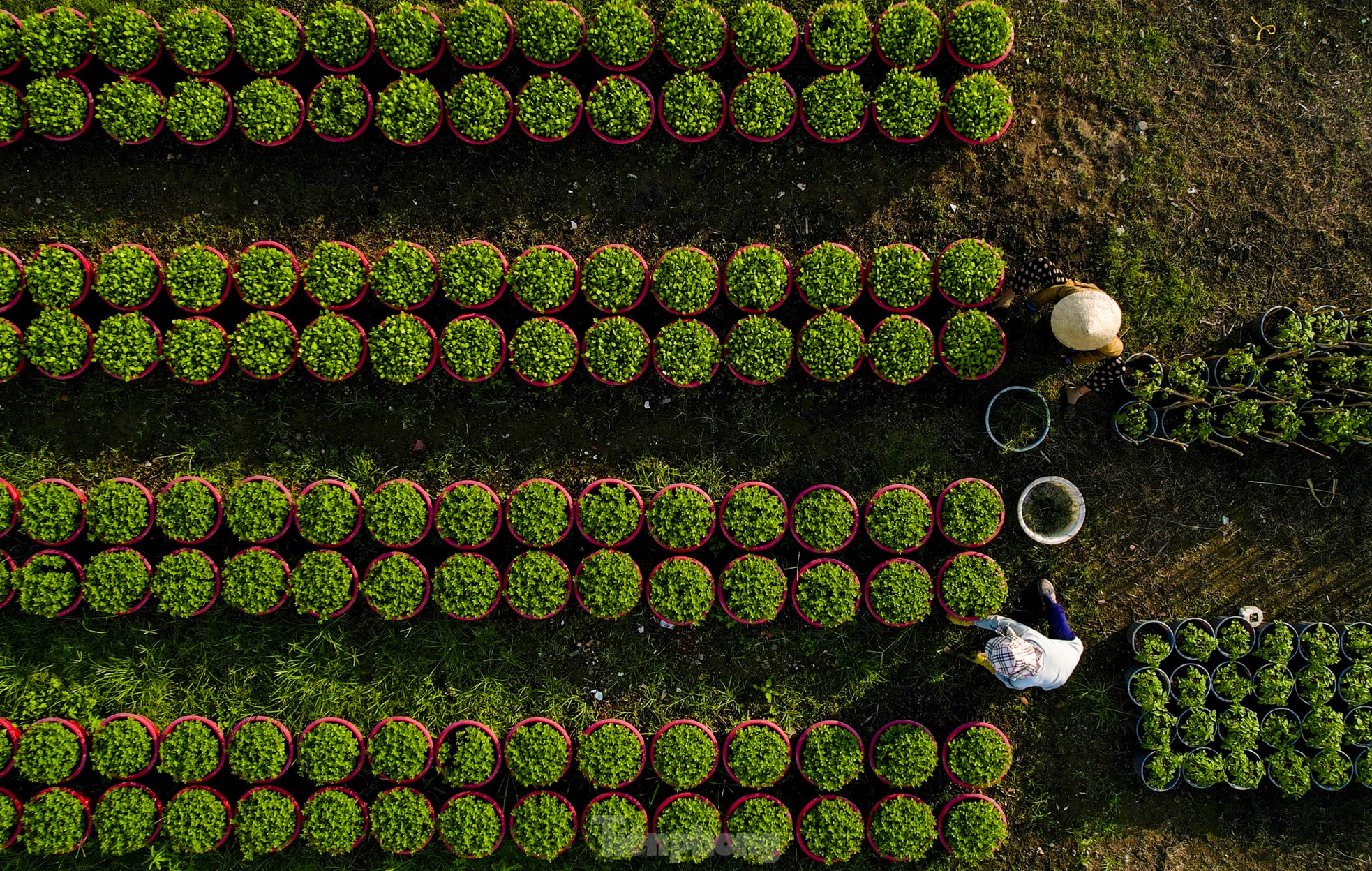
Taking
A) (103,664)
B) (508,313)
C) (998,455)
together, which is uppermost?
(508,313)

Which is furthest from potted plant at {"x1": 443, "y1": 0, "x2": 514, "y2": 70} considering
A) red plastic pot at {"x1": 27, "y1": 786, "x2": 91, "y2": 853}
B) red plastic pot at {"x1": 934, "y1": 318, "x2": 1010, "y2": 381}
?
red plastic pot at {"x1": 27, "y1": 786, "x2": 91, "y2": 853}

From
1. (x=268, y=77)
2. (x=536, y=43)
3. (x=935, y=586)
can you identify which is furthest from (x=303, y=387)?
(x=935, y=586)

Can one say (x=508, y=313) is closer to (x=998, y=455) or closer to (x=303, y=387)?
(x=303, y=387)

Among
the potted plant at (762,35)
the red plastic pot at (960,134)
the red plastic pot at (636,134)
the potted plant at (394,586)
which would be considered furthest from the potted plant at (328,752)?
the red plastic pot at (960,134)

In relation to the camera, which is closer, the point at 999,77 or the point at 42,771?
the point at 42,771

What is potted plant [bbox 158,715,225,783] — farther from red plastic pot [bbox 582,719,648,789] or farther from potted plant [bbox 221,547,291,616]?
red plastic pot [bbox 582,719,648,789]
